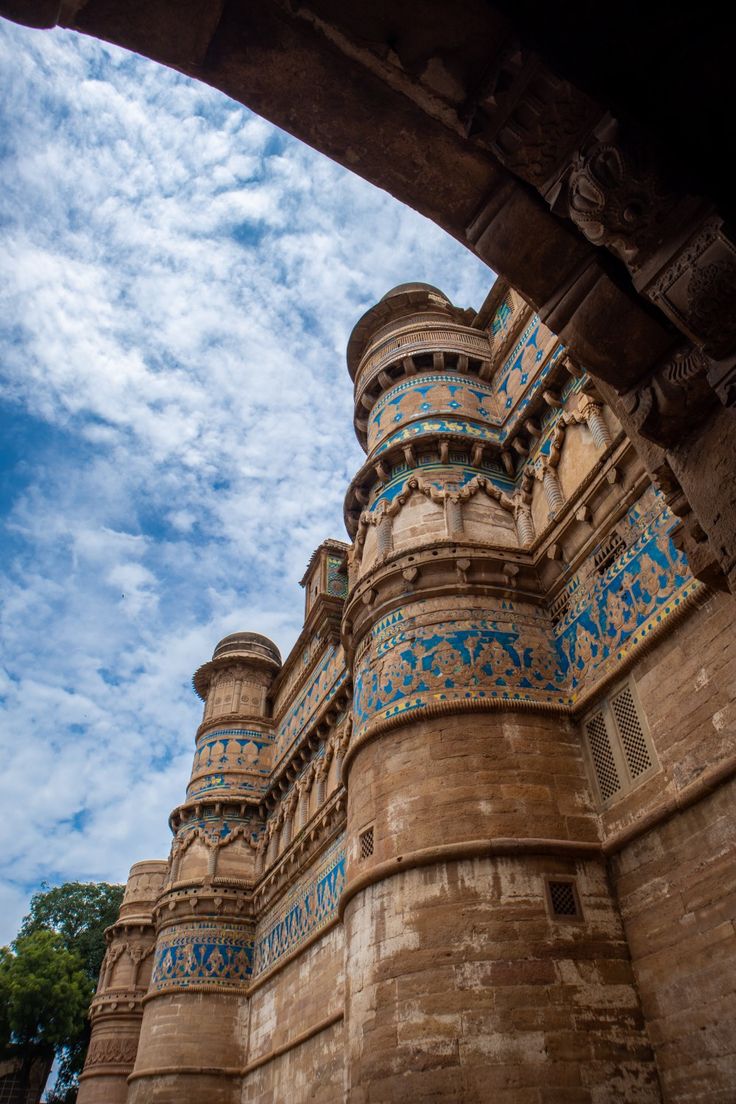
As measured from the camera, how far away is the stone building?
6.26 metres

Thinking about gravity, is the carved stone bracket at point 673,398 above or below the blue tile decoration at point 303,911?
below

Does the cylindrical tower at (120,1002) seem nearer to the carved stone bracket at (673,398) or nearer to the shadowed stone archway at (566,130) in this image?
the carved stone bracket at (673,398)

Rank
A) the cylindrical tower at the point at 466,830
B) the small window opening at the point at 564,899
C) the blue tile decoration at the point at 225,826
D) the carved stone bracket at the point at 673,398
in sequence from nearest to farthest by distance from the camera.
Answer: the carved stone bracket at the point at 673,398 → the cylindrical tower at the point at 466,830 → the small window opening at the point at 564,899 → the blue tile decoration at the point at 225,826

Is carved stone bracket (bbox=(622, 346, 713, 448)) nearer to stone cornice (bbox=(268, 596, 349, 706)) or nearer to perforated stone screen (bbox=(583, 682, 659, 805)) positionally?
perforated stone screen (bbox=(583, 682, 659, 805))

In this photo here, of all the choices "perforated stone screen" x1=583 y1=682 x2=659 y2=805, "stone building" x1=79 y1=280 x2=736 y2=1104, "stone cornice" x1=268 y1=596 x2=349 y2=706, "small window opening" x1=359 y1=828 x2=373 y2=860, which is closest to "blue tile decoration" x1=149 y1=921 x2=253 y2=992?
"stone building" x1=79 y1=280 x2=736 y2=1104

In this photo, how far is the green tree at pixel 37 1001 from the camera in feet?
88.3

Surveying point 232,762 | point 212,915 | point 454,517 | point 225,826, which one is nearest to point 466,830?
point 454,517

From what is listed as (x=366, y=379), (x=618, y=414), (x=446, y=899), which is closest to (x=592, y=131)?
(x=618, y=414)

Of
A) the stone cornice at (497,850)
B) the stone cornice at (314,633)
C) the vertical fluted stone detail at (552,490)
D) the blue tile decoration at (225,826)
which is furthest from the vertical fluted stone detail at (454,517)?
the blue tile decoration at (225,826)

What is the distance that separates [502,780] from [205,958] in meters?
12.1

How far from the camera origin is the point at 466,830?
758 centimetres

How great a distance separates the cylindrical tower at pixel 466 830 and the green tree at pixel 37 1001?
24.6 m

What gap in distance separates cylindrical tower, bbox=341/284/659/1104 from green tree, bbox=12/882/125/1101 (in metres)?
29.1

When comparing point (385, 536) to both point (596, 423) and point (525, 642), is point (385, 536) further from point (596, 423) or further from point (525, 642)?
point (596, 423)
